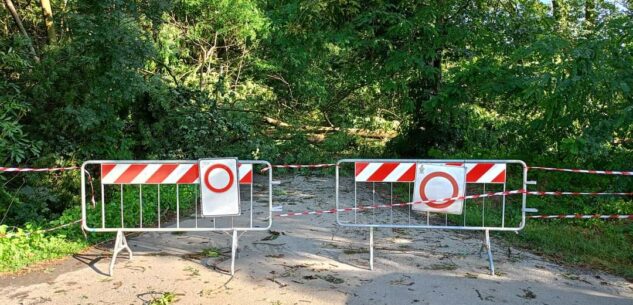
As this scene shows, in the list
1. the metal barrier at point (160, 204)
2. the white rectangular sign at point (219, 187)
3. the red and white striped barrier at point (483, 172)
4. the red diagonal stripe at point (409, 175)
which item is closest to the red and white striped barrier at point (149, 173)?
the metal barrier at point (160, 204)

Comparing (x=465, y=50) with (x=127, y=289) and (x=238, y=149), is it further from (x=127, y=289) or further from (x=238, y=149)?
(x=127, y=289)

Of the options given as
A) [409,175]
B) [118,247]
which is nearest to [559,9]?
[409,175]

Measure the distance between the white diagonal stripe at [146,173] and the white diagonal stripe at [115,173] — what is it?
183 millimetres

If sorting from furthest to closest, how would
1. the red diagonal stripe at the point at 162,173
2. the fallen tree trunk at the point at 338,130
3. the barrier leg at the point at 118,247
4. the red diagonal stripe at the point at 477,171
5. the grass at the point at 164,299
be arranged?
the fallen tree trunk at the point at 338,130 < the red diagonal stripe at the point at 477,171 < the red diagonal stripe at the point at 162,173 < the barrier leg at the point at 118,247 < the grass at the point at 164,299

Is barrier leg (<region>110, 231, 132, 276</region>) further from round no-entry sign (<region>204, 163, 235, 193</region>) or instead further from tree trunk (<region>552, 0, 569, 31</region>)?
tree trunk (<region>552, 0, 569, 31</region>)

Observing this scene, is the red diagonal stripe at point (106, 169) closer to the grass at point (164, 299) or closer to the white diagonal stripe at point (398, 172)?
the grass at point (164, 299)

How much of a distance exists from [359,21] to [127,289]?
8.27 m

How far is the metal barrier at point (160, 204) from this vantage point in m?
5.94

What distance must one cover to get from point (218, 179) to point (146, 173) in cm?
86

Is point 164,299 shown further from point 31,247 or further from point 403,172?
point 403,172

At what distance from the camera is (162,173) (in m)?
5.99

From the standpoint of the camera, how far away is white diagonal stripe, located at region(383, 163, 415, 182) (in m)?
6.14

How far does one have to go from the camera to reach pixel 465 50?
12.6 metres

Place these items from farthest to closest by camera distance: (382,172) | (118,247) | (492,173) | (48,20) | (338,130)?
(338,130), (48,20), (382,172), (492,173), (118,247)
